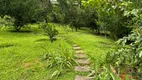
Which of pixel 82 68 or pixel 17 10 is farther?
pixel 17 10

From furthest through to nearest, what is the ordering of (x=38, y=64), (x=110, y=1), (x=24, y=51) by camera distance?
(x=24, y=51) < (x=38, y=64) < (x=110, y=1)

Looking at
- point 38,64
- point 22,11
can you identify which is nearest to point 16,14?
point 22,11

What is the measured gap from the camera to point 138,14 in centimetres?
244

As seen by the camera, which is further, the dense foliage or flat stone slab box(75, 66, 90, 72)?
the dense foliage

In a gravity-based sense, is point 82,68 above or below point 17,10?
below

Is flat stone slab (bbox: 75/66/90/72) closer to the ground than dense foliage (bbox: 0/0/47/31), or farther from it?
closer to the ground

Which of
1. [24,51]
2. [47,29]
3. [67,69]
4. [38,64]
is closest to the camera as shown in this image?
[67,69]

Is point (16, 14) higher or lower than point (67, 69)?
higher

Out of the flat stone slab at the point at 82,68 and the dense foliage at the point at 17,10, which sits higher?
the dense foliage at the point at 17,10

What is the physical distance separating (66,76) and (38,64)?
1398 millimetres

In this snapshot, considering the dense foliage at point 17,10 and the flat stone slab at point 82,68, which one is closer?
the flat stone slab at point 82,68

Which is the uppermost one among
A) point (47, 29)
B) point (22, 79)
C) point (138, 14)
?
point (138, 14)

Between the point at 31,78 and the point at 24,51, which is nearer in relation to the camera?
the point at 31,78

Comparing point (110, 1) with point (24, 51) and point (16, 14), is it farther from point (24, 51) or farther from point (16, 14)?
point (16, 14)
